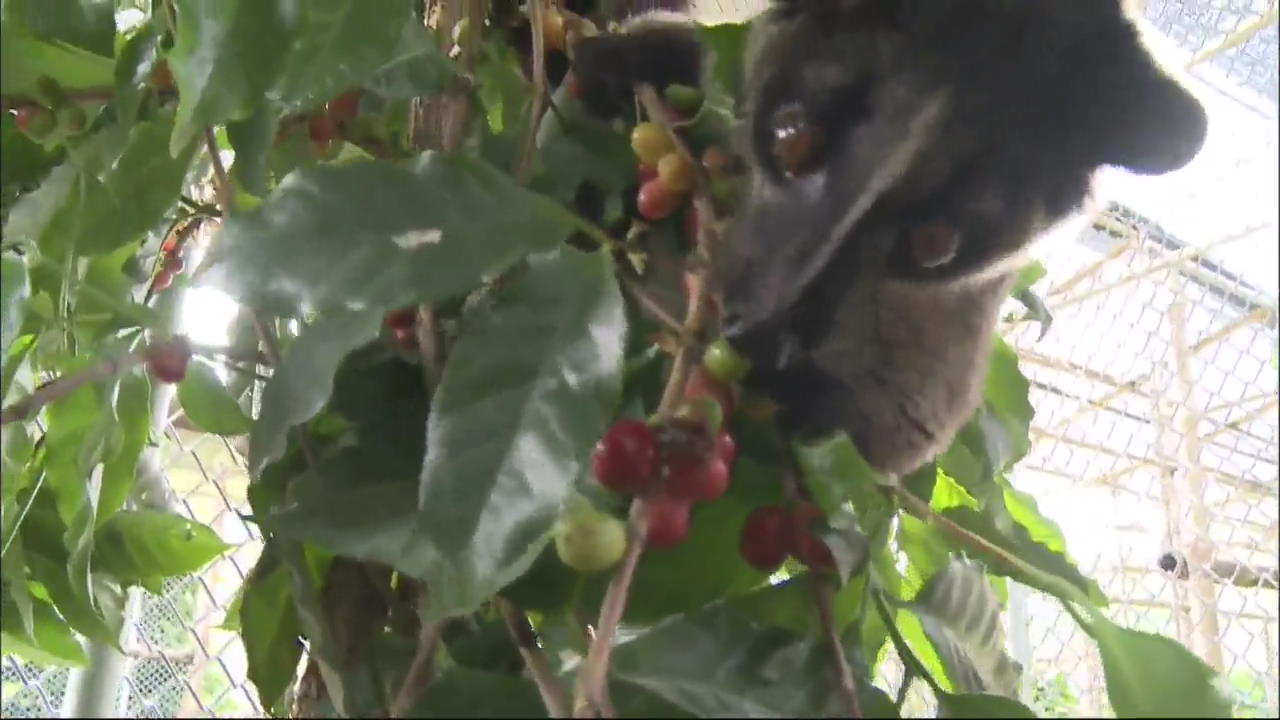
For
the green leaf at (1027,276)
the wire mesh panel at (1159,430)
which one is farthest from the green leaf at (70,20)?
the wire mesh panel at (1159,430)

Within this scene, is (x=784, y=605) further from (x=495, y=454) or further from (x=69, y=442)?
(x=69, y=442)

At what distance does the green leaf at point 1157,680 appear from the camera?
0.99 ft

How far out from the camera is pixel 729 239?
485 mm

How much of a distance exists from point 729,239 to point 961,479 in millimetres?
192

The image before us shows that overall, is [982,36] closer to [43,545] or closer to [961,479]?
[961,479]

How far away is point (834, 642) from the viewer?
370mm

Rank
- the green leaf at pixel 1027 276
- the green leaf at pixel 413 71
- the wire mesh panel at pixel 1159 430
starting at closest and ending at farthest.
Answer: the green leaf at pixel 413 71, the green leaf at pixel 1027 276, the wire mesh panel at pixel 1159 430

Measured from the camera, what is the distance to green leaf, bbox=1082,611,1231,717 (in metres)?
0.30

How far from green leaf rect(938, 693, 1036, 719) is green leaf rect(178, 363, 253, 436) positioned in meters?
0.36

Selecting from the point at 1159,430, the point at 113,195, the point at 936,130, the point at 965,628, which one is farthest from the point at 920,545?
the point at 1159,430

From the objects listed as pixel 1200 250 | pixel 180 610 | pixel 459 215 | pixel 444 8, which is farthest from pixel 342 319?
pixel 1200 250

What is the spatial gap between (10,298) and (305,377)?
0.10m

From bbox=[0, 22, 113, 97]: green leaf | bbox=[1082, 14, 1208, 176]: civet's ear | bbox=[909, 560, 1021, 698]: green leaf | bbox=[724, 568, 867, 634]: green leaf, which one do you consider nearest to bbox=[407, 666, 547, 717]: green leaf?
bbox=[724, 568, 867, 634]: green leaf

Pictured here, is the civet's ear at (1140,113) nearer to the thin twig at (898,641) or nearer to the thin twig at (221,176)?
the thin twig at (898,641)
